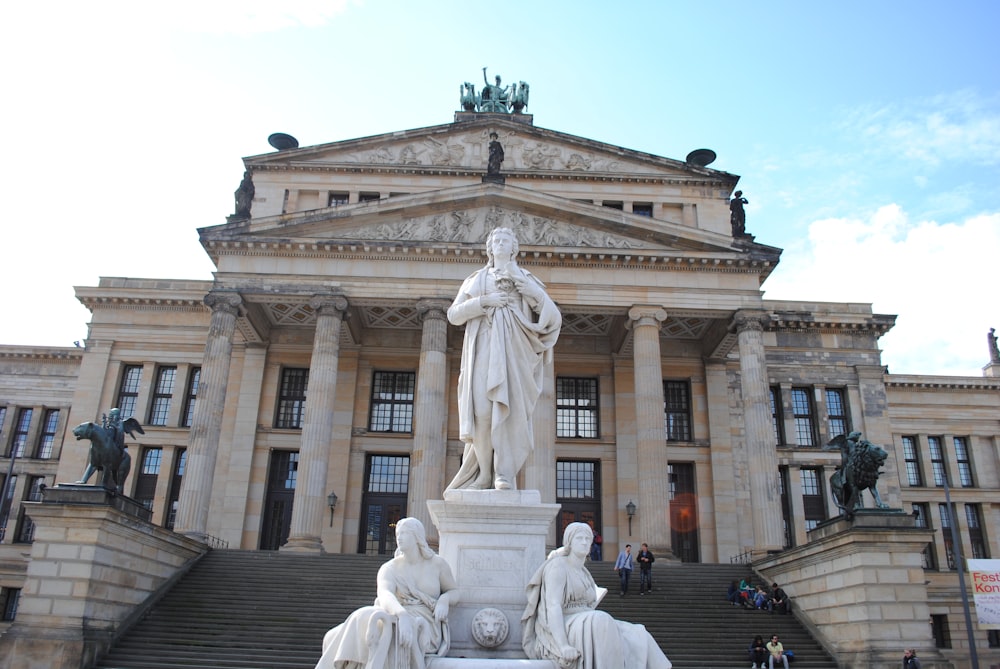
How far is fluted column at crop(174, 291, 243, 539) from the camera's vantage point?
98.6 ft

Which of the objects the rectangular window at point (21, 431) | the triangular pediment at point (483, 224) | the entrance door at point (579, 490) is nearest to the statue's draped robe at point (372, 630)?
the triangular pediment at point (483, 224)

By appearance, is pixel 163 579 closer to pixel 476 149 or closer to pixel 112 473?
pixel 112 473

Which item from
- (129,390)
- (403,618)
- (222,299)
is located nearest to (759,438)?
(222,299)

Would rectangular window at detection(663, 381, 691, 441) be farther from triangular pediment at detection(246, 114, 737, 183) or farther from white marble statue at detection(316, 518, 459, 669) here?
white marble statue at detection(316, 518, 459, 669)

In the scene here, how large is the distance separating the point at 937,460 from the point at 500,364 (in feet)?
152

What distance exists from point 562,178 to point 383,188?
8.96 metres

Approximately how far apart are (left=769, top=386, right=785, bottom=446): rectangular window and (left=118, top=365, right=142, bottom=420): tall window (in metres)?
30.8

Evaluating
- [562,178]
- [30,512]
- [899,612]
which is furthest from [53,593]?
[562,178]

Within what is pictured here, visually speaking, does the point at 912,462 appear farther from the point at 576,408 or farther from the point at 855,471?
the point at 855,471

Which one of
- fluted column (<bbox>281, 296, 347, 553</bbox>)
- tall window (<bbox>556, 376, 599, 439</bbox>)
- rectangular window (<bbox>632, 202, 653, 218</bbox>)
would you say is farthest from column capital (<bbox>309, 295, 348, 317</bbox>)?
rectangular window (<bbox>632, 202, 653, 218</bbox>)

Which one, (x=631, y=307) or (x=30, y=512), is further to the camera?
(x=631, y=307)

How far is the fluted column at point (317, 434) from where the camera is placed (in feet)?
99.2

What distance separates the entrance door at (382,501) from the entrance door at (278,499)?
3326 millimetres

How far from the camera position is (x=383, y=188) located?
133 feet
